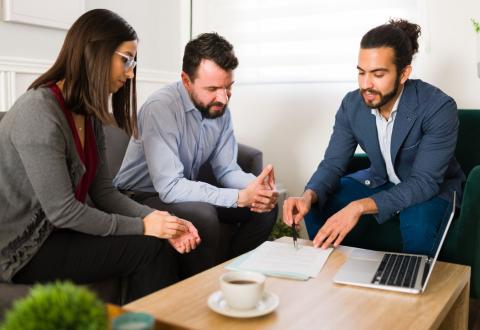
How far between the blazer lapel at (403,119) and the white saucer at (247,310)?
42.9 inches

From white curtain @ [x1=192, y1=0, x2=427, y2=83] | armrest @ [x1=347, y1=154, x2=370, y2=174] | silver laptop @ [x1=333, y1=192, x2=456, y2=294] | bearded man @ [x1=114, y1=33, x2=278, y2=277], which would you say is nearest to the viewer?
silver laptop @ [x1=333, y1=192, x2=456, y2=294]

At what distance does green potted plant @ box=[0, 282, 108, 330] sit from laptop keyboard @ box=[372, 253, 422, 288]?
79 cm

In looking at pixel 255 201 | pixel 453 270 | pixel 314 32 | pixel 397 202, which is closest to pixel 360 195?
pixel 397 202

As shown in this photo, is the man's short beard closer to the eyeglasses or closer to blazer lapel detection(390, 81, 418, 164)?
the eyeglasses

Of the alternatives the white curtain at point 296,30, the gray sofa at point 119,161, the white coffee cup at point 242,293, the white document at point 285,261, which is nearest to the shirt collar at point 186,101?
the gray sofa at point 119,161

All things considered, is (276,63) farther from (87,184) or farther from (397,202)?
(87,184)

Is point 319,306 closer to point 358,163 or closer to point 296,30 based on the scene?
point 358,163

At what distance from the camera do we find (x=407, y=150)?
6.45 ft

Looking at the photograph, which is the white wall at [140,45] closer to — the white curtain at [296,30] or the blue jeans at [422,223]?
the white curtain at [296,30]

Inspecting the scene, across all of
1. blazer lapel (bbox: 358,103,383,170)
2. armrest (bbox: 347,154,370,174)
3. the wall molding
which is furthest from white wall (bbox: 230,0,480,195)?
the wall molding

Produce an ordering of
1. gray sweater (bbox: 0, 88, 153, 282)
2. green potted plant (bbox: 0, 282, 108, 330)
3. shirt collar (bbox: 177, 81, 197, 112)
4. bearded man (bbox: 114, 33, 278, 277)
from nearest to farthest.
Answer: green potted plant (bbox: 0, 282, 108, 330) → gray sweater (bbox: 0, 88, 153, 282) → bearded man (bbox: 114, 33, 278, 277) → shirt collar (bbox: 177, 81, 197, 112)

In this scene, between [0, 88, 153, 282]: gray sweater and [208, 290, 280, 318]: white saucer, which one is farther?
[0, 88, 153, 282]: gray sweater

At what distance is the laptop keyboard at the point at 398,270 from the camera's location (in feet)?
3.92

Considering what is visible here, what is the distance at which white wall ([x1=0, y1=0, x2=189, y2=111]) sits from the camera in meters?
2.11
